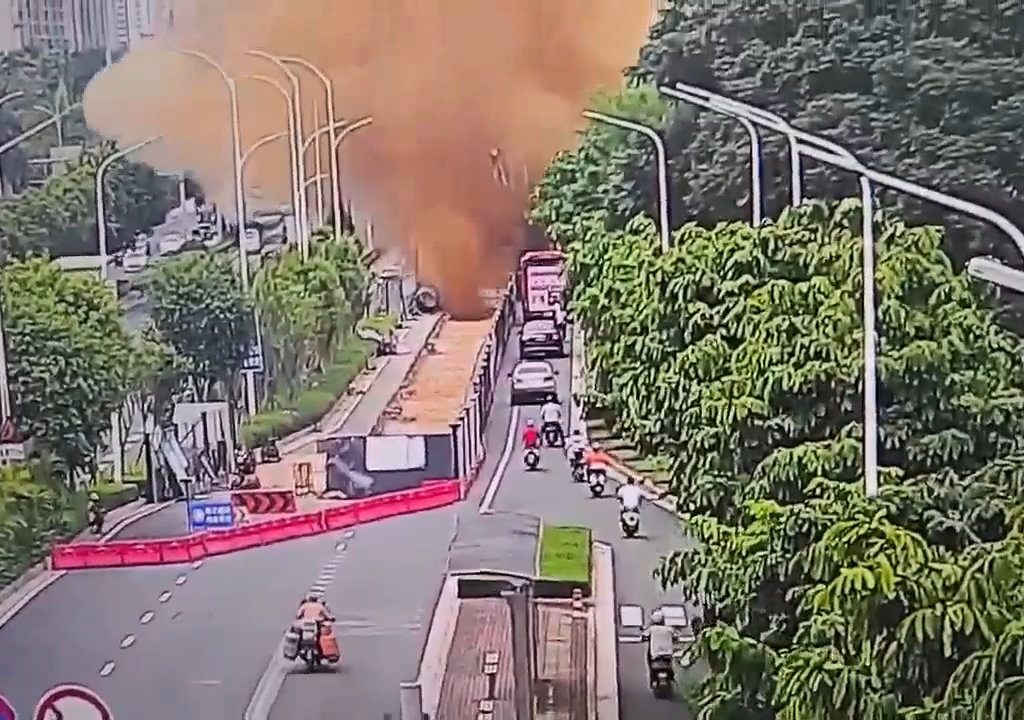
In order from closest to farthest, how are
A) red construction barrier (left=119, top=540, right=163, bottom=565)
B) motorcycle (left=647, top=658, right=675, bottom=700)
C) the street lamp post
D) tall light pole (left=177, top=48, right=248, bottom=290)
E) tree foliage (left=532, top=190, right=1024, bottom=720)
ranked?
tree foliage (left=532, top=190, right=1024, bottom=720)
the street lamp post
motorcycle (left=647, top=658, right=675, bottom=700)
tall light pole (left=177, top=48, right=248, bottom=290)
red construction barrier (left=119, top=540, right=163, bottom=565)

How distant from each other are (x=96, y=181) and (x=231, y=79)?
309mm

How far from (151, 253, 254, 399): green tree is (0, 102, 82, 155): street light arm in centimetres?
31

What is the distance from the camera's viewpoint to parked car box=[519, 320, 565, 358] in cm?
282

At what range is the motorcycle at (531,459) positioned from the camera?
9.28 ft

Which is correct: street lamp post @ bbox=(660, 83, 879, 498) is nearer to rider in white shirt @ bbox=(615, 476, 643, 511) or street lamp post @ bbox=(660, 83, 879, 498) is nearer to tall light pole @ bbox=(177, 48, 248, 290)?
rider in white shirt @ bbox=(615, 476, 643, 511)

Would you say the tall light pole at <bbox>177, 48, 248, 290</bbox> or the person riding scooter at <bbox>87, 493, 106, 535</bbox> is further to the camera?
the person riding scooter at <bbox>87, 493, 106, 535</bbox>

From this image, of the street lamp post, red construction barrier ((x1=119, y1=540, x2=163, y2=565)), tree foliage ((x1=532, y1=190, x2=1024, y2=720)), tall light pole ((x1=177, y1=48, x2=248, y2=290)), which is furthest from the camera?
red construction barrier ((x1=119, y1=540, x2=163, y2=565))

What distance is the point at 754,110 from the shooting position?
107 inches

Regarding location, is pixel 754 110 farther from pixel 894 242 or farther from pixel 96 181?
pixel 96 181

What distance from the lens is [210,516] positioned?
114 inches

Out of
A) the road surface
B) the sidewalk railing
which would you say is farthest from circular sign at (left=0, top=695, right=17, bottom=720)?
the sidewalk railing

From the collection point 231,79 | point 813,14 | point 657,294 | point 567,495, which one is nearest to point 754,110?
point 813,14

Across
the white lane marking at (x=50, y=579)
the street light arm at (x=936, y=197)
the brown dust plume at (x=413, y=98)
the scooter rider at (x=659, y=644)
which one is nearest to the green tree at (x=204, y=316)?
the brown dust plume at (x=413, y=98)

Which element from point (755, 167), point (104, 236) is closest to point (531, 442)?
point (755, 167)
